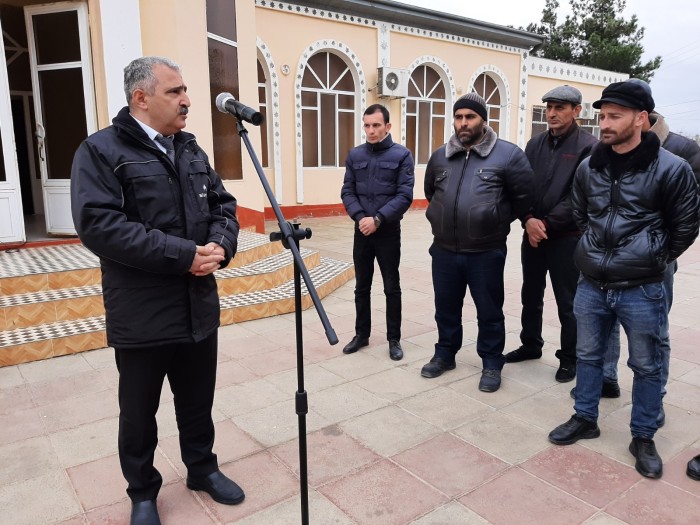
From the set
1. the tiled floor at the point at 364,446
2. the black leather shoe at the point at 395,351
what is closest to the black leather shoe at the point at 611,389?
the tiled floor at the point at 364,446

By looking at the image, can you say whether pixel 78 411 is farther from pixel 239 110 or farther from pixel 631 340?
pixel 631 340

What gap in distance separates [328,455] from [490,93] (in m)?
15.4

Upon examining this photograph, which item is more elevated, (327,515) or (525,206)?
(525,206)

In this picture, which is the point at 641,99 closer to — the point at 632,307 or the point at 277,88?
the point at 632,307

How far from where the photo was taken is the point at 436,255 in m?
3.93

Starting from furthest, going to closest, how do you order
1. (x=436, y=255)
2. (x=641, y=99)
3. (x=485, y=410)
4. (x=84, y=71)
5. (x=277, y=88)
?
(x=277, y=88) < (x=84, y=71) < (x=436, y=255) < (x=485, y=410) < (x=641, y=99)

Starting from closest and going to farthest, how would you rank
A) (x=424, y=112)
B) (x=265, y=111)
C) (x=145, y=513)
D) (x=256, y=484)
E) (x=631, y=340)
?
(x=145, y=513)
(x=256, y=484)
(x=631, y=340)
(x=265, y=111)
(x=424, y=112)

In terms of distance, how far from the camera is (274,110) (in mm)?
11906

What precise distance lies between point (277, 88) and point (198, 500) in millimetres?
10611

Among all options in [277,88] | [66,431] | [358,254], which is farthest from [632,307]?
[277,88]

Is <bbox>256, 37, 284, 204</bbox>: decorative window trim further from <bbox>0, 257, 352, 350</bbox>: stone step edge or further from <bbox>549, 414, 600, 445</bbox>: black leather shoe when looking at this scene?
<bbox>549, 414, 600, 445</bbox>: black leather shoe

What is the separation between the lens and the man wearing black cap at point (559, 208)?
3.65 m

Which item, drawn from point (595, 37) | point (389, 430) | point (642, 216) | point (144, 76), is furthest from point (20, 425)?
point (595, 37)

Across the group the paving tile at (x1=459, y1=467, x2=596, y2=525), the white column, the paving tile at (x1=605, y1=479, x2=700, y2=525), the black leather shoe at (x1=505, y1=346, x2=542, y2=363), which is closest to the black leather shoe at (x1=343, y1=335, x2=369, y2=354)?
the black leather shoe at (x1=505, y1=346, x2=542, y2=363)
